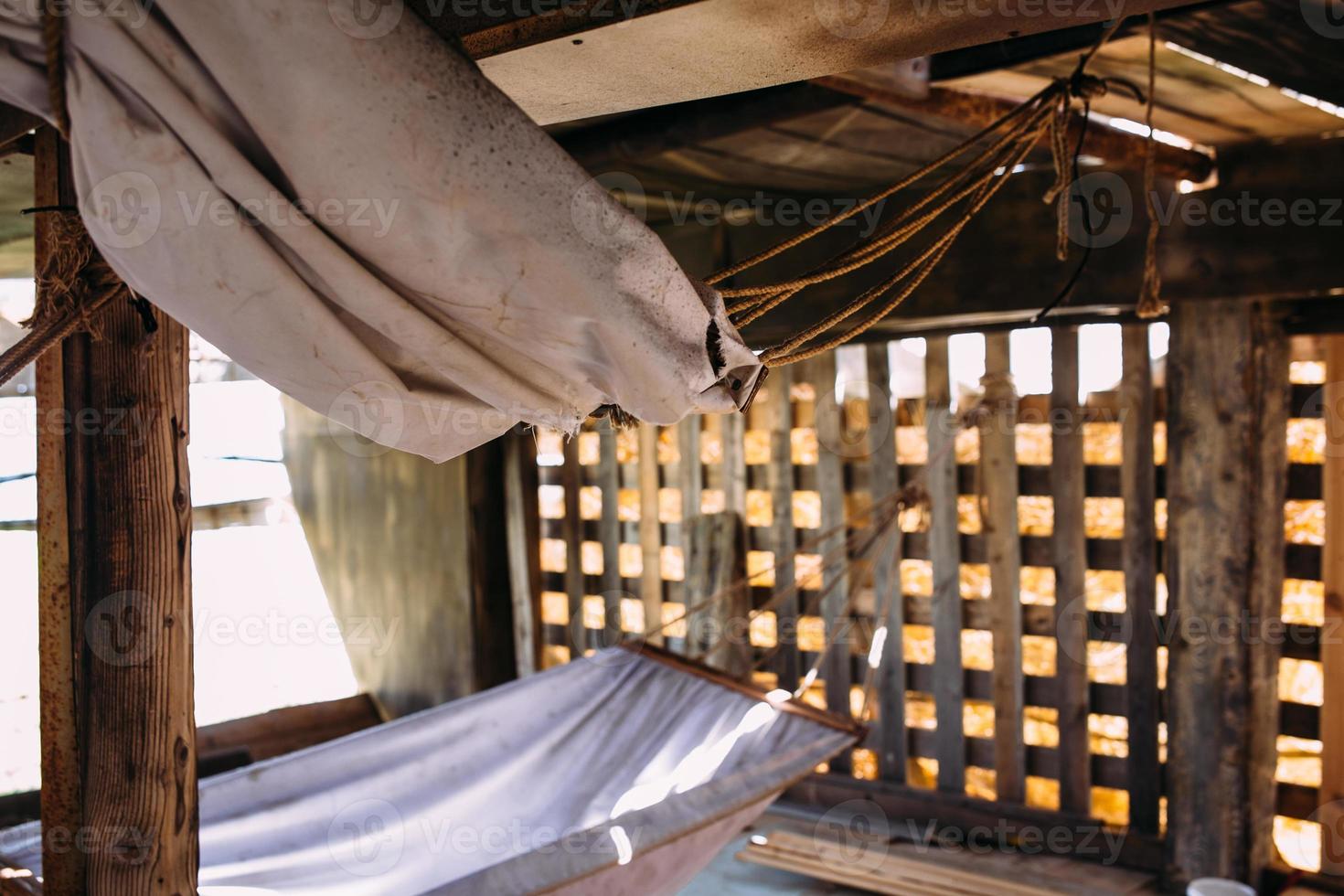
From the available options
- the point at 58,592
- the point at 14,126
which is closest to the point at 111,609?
the point at 58,592

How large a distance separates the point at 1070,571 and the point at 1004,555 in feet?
0.63

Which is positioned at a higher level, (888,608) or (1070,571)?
(1070,571)

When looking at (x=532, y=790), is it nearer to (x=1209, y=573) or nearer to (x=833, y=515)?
(x=833, y=515)

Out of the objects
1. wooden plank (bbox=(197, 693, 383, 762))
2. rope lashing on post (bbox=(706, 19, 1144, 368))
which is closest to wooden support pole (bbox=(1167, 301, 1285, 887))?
rope lashing on post (bbox=(706, 19, 1144, 368))

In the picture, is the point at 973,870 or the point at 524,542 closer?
the point at 973,870

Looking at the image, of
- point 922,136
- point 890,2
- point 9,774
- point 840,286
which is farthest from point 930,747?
point 9,774
